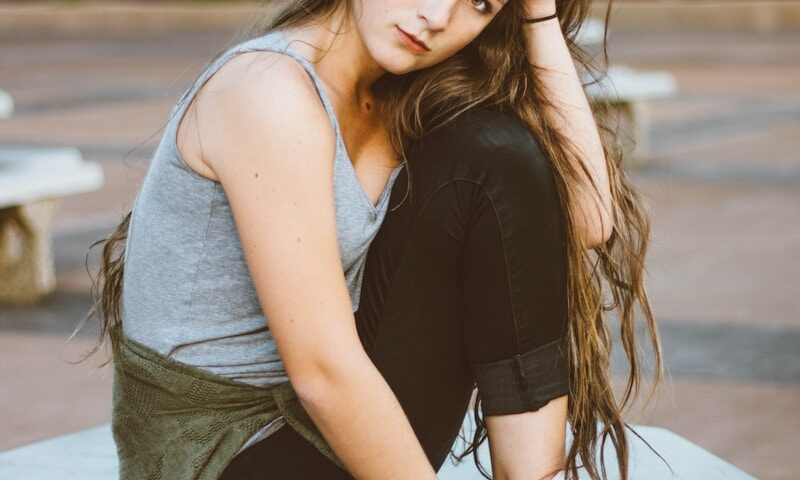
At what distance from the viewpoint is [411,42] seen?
1682 mm

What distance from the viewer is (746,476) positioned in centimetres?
203

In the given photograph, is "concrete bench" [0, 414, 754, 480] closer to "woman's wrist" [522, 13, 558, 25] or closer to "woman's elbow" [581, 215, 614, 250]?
"woman's elbow" [581, 215, 614, 250]

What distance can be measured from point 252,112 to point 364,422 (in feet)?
1.35

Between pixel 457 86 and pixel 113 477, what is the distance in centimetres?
87

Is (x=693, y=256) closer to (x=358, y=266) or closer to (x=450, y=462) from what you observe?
(x=450, y=462)

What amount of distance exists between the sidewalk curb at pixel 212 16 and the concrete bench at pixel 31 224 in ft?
50.6

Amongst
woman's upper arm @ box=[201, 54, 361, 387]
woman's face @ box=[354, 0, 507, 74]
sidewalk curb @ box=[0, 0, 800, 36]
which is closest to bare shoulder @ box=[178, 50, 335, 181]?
woman's upper arm @ box=[201, 54, 361, 387]

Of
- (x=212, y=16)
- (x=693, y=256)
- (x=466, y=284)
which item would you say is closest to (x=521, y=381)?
(x=466, y=284)

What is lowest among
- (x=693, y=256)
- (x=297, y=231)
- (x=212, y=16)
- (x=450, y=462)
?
(x=212, y=16)

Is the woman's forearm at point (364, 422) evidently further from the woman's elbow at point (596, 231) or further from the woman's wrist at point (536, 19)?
the woman's wrist at point (536, 19)

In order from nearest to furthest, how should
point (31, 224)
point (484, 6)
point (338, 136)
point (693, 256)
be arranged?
point (338, 136) → point (484, 6) → point (31, 224) → point (693, 256)

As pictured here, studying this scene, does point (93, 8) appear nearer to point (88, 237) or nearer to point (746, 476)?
point (88, 237)

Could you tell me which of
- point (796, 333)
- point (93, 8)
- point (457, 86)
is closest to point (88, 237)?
point (796, 333)

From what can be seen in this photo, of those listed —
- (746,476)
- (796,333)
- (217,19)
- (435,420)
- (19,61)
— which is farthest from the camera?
(217,19)
